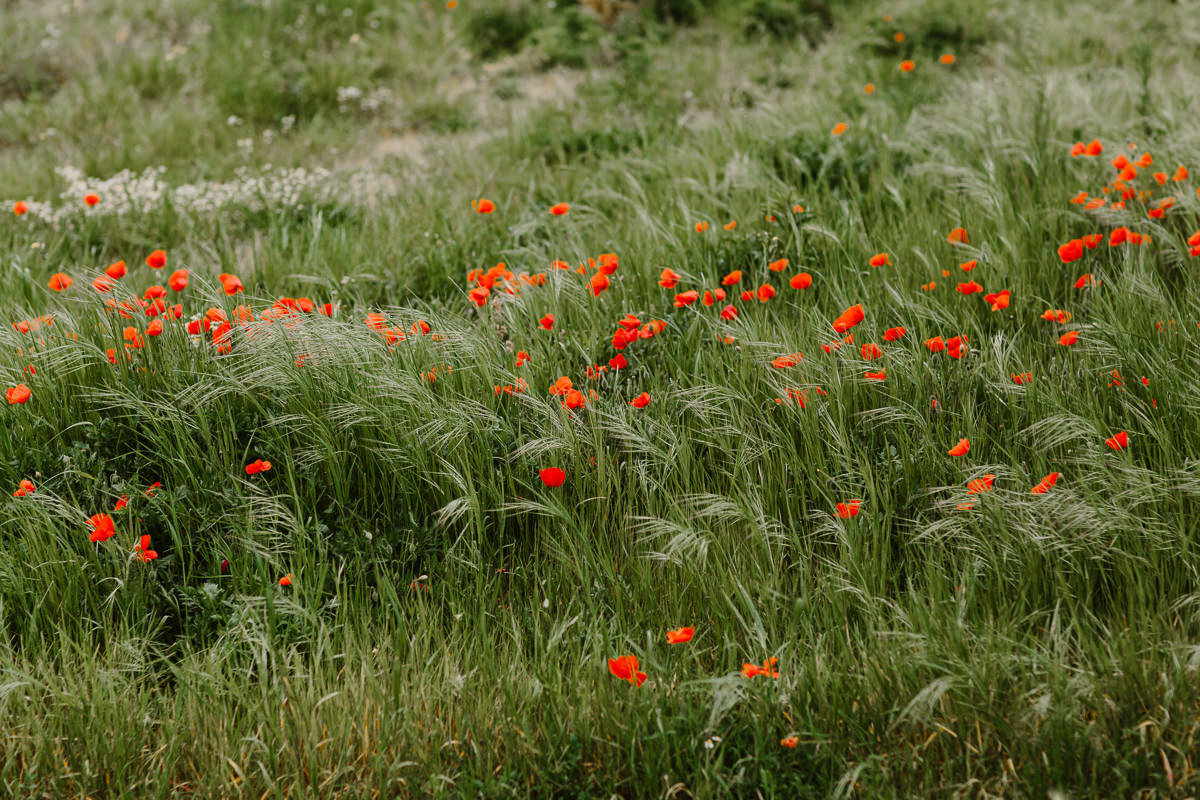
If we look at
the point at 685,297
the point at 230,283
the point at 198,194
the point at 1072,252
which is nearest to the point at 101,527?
the point at 230,283

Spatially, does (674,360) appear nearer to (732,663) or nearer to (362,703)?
(732,663)

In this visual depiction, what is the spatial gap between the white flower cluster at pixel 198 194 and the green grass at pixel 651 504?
32cm

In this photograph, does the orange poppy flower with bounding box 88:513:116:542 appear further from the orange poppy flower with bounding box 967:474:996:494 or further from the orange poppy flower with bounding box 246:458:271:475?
the orange poppy flower with bounding box 967:474:996:494

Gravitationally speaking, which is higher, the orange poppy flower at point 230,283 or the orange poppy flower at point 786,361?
the orange poppy flower at point 230,283

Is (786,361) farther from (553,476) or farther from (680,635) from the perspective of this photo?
(680,635)

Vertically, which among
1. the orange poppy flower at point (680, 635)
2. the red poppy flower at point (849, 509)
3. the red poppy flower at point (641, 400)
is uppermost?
the red poppy flower at point (641, 400)

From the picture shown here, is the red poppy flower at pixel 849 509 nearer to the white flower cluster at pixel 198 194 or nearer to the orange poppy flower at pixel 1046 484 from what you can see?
the orange poppy flower at pixel 1046 484

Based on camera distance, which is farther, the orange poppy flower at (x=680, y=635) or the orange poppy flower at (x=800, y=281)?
the orange poppy flower at (x=800, y=281)

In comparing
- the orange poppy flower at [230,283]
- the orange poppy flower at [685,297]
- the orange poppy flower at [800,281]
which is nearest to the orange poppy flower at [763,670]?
the orange poppy flower at [685,297]

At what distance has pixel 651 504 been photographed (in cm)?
247

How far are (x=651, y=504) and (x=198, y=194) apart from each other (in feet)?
12.5

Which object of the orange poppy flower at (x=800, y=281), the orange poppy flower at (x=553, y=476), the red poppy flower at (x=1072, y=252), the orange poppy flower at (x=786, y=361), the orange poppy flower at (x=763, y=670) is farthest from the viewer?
the orange poppy flower at (x=800, y=281)

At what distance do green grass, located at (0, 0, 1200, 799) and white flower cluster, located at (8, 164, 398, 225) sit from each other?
1.05 ft

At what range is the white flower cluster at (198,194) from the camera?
15.7 feet
